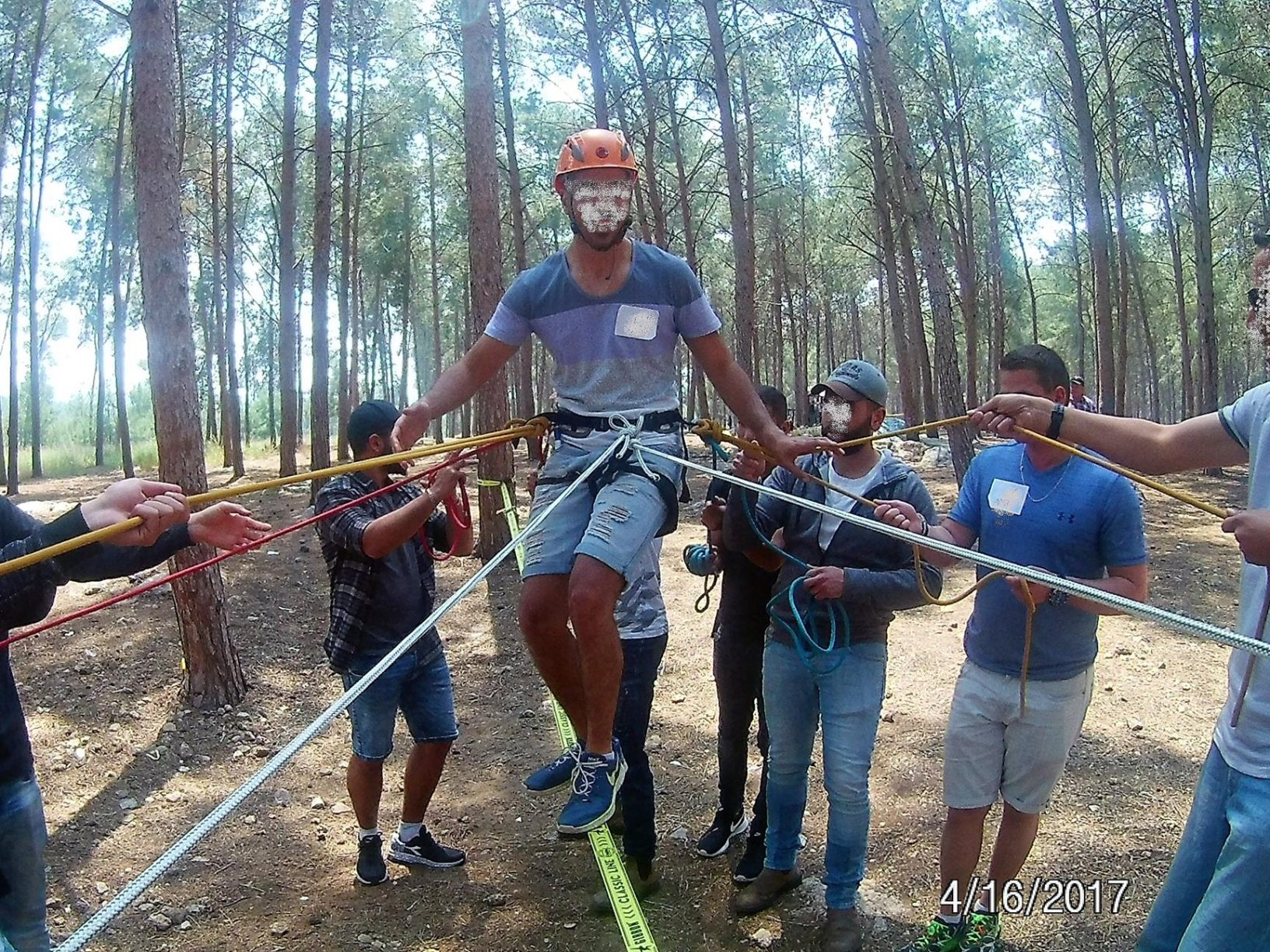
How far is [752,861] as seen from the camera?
388 centimetres

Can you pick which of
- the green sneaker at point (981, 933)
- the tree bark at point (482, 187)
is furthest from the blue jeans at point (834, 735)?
the tree bark at point (482, 187)

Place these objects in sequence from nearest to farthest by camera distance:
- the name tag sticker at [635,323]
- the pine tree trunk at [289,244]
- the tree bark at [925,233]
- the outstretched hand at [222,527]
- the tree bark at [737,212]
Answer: the outstretched hand at [222,527] < the name tag sticker at [635,323] < the tree bark at [925,233] < the tree bark at [737,212] < the pine tree trunk at [289,244]

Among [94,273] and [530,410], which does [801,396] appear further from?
[94,273]

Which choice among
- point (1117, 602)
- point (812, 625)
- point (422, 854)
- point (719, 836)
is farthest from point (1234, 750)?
point (422, 854)

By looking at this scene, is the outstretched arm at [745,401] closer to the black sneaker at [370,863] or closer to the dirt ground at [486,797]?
the dirt ground at [486,797]

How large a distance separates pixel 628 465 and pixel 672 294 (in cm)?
59

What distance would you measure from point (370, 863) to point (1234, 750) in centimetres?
331

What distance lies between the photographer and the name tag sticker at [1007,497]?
122 inches

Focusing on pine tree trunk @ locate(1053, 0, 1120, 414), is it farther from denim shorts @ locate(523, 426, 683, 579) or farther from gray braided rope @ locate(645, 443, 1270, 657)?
gray braided rope @ locate(645, 443, 1270, 657)

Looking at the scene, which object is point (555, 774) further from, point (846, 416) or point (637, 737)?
point (846, 416)

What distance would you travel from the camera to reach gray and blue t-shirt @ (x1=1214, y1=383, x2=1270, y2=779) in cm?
200

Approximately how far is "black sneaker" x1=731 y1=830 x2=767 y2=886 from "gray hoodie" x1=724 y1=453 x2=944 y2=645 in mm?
977

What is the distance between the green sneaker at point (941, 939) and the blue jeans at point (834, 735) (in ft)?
0.85
